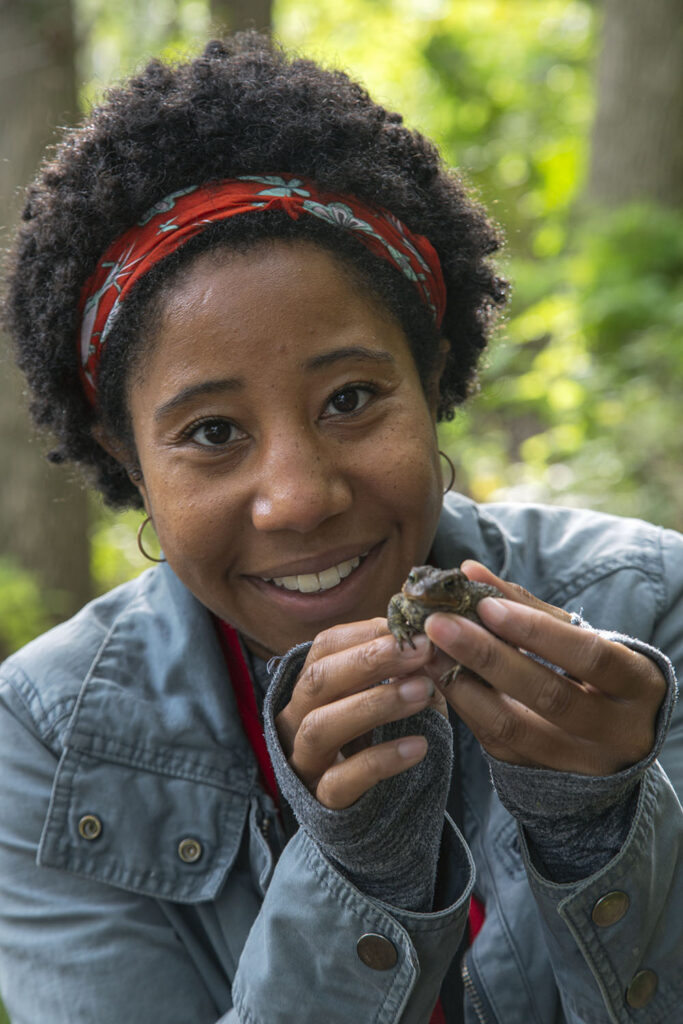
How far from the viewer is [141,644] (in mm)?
3291

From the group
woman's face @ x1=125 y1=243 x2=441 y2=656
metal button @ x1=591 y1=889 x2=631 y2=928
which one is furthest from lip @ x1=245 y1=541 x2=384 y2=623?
metal button @ x1=591 y1=889 x2=631 y2=928

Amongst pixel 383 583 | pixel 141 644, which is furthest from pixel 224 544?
pixel 141 644

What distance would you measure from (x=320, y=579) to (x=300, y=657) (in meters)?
0.39

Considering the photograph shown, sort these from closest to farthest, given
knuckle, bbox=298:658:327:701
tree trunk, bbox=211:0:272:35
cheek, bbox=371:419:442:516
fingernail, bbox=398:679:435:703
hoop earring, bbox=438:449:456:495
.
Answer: fingernail, bbox=398:679:435:703, knuckle, bbox=298:658:327:701, cheek, bbox=371:419:442:516, hoop earring, bbox=438:449:456:495, tree trunk, bbox=211:0:272:35

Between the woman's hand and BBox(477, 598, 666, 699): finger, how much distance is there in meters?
0.18

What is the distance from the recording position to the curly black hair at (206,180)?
112 inches

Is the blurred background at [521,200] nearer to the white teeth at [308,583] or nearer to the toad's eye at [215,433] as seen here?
the toad's eye at [215,433]

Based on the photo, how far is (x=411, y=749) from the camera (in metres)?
2.11

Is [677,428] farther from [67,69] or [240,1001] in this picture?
[240,1001]

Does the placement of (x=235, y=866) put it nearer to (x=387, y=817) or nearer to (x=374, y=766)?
(x=387, y=817)

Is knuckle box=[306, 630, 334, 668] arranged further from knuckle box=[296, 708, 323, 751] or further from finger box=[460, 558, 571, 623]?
finger box=[460, 558, 571, 623]

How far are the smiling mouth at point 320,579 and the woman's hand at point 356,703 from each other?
0.52 meters

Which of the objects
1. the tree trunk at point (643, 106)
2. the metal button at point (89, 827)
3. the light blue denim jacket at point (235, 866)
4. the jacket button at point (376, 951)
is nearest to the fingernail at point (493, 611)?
the light blue denim jacket at point (235, 866)

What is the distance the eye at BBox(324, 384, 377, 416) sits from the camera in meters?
2.73
